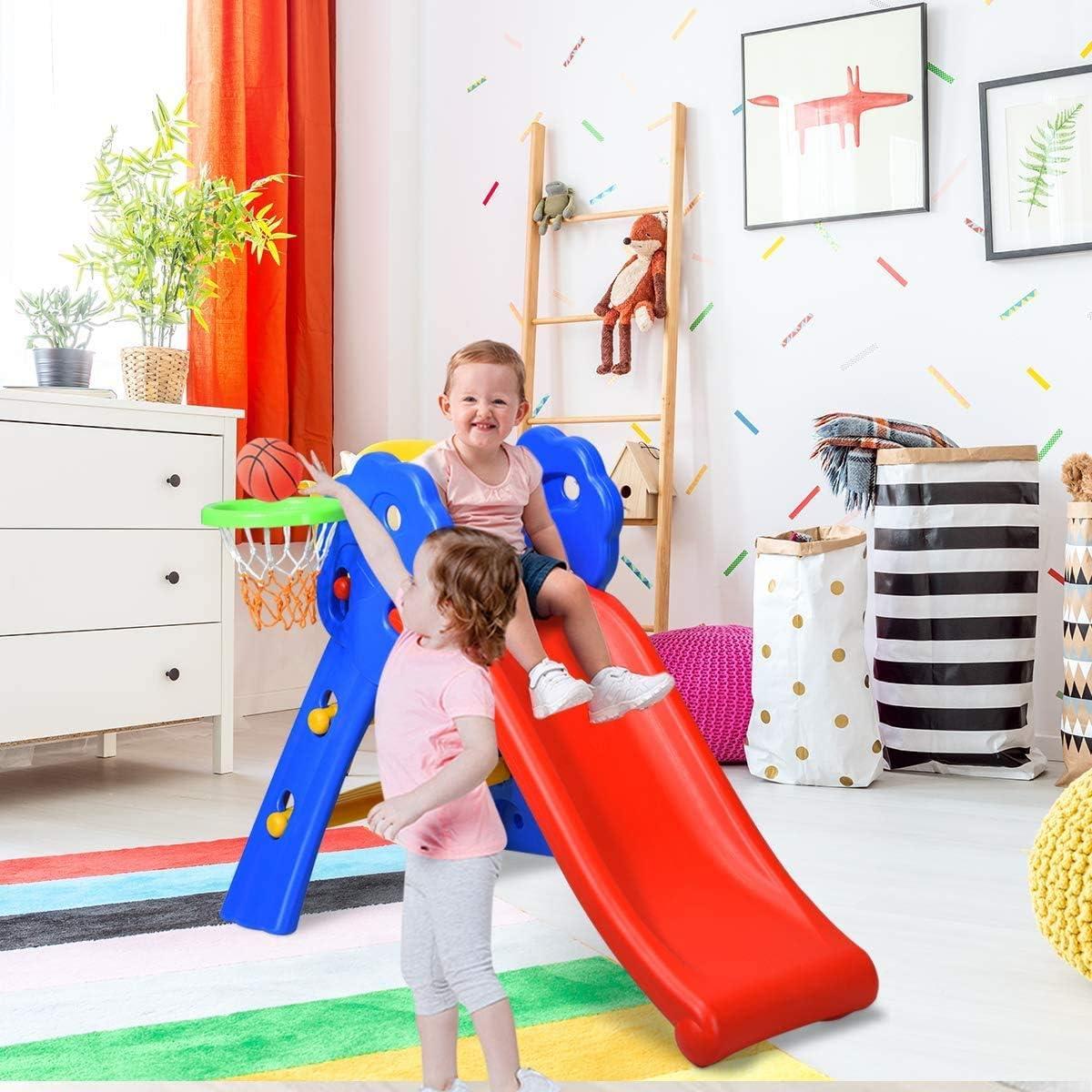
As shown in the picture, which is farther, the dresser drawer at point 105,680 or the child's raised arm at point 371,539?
the dresser drawer at point 105,680

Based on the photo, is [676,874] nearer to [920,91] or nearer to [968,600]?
[968,600]

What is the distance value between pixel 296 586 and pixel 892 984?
244 centimetres

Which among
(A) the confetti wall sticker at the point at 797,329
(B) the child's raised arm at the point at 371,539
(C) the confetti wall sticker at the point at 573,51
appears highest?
(C) the confetti wall sticker at the point at 573,51

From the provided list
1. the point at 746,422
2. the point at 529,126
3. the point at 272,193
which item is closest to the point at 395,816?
the point at 746,422

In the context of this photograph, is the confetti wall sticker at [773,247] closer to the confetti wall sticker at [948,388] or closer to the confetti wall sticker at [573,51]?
the confetti wall sticker at [948,388]

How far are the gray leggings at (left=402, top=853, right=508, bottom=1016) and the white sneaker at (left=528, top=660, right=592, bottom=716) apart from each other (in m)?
0.33

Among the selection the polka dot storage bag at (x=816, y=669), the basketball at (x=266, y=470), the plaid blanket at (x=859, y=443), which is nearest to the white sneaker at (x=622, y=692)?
the basketball at (x=266, y=470)

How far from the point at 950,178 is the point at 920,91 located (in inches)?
9.0

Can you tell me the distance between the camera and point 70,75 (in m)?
3.11

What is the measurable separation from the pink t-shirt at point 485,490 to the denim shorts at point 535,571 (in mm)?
60

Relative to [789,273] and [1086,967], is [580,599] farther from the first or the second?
[789,273]

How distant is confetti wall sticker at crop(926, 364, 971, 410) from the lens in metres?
3.10

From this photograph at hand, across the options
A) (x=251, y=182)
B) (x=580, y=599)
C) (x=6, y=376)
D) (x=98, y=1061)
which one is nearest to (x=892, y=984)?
(x=580, y=599)

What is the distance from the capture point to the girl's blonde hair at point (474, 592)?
1.07 m
